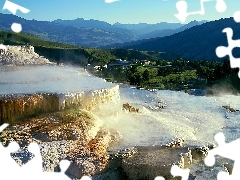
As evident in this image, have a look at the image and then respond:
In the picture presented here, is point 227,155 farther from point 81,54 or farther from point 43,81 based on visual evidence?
point 81,54

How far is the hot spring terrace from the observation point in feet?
40.0

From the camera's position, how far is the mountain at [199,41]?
5719 inches

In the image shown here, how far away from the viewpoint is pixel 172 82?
48.7 metres

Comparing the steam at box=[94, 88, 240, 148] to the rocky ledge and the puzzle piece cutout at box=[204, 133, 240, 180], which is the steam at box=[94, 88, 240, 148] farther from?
the rocky ledge

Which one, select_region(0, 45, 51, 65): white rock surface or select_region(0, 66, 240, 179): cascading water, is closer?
select_region(0, 66, 240, 179): cascading water

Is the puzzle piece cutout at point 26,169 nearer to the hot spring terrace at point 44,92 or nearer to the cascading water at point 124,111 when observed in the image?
the hot spring terrace at point 44,92

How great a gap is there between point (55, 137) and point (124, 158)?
2034mm

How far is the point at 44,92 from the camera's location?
12.9 meters

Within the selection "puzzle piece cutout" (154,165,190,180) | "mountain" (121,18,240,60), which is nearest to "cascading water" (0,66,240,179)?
"puzzle piece cutout" (154,165,190,180)

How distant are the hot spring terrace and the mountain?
389 ft

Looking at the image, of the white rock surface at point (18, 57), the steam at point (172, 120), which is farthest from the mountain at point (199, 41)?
the white rock surface at point (18, 57)

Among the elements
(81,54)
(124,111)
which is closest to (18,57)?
(124,111)

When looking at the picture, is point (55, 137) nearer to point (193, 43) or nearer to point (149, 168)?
point (149, 168)

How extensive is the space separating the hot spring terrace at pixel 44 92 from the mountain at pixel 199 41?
119 m
